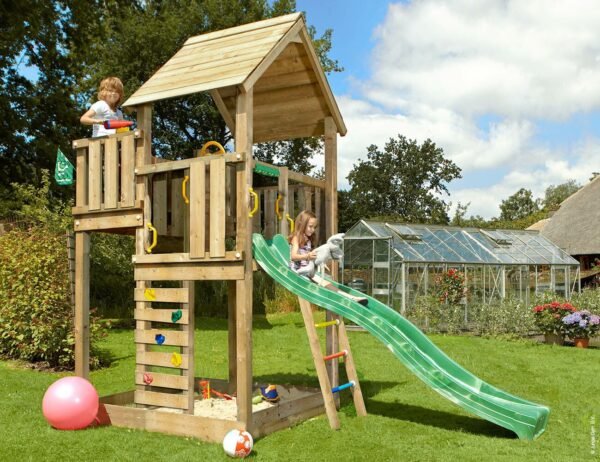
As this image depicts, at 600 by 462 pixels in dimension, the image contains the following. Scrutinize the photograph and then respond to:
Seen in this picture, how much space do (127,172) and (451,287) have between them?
41.8ft

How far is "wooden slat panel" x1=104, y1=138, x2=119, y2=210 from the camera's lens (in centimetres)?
809

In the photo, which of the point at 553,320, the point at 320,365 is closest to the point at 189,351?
the point at 320,365

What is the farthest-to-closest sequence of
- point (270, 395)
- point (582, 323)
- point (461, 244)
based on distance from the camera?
point (461, 244)
point (582, 323)
point (270, 395)

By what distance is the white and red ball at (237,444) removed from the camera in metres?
6.37

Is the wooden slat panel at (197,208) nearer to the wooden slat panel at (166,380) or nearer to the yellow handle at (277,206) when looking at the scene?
the yellow handle at (277,206)

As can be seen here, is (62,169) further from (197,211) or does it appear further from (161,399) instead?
(161,399)

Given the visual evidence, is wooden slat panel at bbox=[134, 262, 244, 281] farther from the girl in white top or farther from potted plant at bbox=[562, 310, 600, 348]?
potted plant at bbox=[562, 310, 600, 348]

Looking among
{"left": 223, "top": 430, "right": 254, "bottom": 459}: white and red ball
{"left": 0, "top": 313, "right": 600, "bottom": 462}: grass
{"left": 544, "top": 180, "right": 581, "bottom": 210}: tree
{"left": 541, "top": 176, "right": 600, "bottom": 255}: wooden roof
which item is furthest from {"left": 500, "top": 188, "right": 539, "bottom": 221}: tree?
{"left": 223, "top": 430, "right": 254, "bottom": 459}: white and red ball

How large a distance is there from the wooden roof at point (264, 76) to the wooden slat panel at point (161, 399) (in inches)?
130

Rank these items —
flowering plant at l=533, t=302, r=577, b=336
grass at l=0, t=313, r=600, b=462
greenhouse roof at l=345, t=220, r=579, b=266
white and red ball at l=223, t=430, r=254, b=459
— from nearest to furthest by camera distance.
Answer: white and red ball at l=223, t=430, r=254, b=459
grass at l=0, t=313, r=600, b=462
flowering plant at l=533, t=302, r=577, b=336
greenhouse roof at l=345, t=220, r=579, b=266

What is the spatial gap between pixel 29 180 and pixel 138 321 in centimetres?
1454

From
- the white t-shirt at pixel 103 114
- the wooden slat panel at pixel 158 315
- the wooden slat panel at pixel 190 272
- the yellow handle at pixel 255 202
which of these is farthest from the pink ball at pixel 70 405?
the white t-shirt at pixel 103 114

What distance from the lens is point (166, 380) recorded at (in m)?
7.46

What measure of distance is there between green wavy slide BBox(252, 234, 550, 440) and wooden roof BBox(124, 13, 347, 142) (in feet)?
6.19
